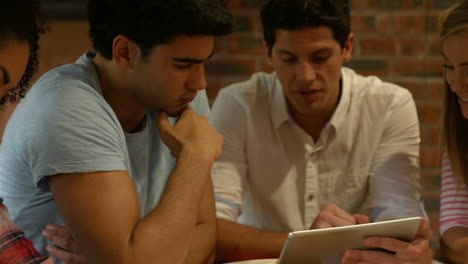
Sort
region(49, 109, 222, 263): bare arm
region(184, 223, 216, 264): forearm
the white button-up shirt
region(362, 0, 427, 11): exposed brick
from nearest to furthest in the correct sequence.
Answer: region(49, 109, 222, 263): bare arm
region(184, 223, 216, 264): forearm
the white button-up shirt
region(362, 0, 427, 11): exposed brick

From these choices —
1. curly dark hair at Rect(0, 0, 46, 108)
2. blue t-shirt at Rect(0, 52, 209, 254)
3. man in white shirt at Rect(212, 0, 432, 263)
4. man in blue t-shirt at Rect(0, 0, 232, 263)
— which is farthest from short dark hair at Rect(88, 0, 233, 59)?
man in white shirt at Rect(212, 0, 432, 263)

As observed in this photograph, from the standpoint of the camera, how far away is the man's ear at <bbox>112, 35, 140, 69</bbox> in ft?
4.19

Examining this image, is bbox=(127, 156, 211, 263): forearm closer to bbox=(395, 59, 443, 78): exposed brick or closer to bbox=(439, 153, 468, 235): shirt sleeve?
bbox=(439, 153, 468, 235): shirt sleeve

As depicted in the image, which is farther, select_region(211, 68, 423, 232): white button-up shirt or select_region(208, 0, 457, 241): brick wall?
select_region(208, 0, 457, 241): brick wall

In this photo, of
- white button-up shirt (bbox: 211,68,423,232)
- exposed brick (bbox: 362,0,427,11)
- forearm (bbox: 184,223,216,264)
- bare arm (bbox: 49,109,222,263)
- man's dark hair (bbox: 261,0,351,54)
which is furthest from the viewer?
exposed brick (bbox: 362,0,427,11)

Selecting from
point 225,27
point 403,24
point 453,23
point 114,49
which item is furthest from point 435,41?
point 114,49

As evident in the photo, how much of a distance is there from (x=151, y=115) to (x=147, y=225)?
38 cm

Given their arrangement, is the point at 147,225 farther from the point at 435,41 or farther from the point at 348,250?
the point at 435,41

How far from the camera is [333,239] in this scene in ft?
3.76

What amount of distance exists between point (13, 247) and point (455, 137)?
46.7 inches

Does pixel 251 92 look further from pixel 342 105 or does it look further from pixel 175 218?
pixel 175 218

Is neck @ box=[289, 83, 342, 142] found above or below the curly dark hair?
below

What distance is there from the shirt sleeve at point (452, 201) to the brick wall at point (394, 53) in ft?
3.14

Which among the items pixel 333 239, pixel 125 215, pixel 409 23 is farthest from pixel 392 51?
pixel 125 215
